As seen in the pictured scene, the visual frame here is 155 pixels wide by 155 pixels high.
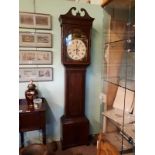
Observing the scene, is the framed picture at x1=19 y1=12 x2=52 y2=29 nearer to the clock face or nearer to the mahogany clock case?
the mahogany clock case

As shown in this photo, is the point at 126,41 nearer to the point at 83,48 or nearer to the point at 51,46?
the point at 83,48

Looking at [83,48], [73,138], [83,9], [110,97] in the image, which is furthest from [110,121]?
[83,9]

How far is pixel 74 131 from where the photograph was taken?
2402 millimetres

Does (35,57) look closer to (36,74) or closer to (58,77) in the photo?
(36,74)

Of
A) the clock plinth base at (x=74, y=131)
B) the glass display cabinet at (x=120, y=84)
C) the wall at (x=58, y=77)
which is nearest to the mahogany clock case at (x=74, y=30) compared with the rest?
the wall at (x=58, y=77)

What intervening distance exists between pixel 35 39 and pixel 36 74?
0.48 meters

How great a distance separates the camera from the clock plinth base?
237 centimetres

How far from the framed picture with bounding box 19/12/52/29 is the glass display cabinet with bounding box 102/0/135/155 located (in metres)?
1.03

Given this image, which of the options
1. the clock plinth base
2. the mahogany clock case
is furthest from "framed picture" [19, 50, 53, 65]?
the clock plinth base

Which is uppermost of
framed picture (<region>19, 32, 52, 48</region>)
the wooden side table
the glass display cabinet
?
framed picture (<region>19, 32, 52, 48</region>)

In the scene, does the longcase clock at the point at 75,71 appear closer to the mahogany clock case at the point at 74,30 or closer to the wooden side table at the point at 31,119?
the mahogany clock case at the point at 74,30

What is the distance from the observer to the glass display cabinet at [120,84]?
1293mm
